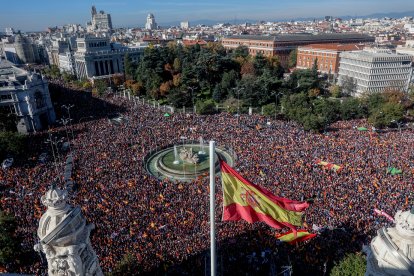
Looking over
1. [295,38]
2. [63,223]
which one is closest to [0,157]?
[63,223]

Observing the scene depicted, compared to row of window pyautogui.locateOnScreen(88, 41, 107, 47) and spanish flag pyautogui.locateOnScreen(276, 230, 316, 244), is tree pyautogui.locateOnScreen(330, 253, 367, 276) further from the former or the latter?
row of window pyautogui.locateOnScreen(88, 41, 107, 47)

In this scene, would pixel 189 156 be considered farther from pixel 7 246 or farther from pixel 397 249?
pixel 397 249

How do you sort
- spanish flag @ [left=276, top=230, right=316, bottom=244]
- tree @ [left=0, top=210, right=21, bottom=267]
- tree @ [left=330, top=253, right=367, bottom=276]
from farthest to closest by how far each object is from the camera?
tree @ [left=0, top=210, right=21, bottom=267] → spanish flag @ [left=276, top=230, right=316, bottom=244] → tree @ [left=330, top=253, right=367, bottom=276]

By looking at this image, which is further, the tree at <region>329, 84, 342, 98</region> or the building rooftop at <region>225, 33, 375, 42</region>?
the building rooftop at <region>225, 33, 375, 42</region>

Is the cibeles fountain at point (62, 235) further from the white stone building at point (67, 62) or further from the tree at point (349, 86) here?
the white stone building at point (67, 62)

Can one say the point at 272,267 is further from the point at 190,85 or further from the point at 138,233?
the point at 190,85

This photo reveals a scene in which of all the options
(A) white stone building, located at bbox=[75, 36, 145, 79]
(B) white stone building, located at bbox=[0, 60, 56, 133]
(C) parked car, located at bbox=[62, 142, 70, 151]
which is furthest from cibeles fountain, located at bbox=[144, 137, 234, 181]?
(A) white stone building, located at bbox=[75, 36, 145, 79]

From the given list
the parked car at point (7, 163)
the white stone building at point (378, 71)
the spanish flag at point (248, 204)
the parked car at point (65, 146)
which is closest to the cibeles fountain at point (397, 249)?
the spanish flag at point (248, 204)
